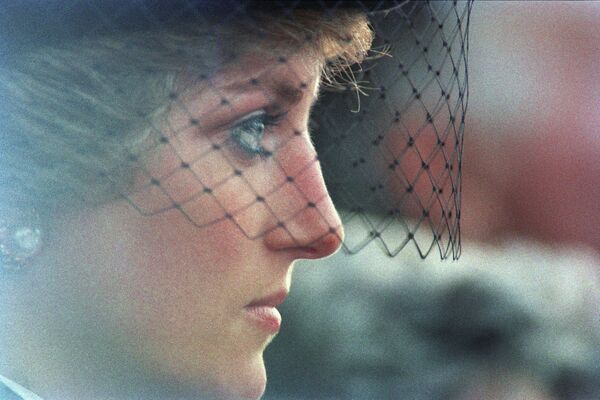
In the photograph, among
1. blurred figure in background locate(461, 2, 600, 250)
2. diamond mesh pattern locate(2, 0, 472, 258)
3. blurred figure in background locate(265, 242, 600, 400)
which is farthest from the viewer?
blurred figure in background locate(461, 2, 600, 250)

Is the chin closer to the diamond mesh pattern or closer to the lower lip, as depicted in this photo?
the lower lip

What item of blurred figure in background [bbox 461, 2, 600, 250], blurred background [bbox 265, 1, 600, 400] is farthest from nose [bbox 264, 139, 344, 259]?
blurred figure in background [bbox 461, 2, 600, 250]

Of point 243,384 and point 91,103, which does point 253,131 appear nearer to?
point 91,103

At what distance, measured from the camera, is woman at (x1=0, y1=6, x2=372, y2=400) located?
0.84 metres

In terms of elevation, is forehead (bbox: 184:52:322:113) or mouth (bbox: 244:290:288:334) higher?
forehead (bbox: 184:52:322:113)

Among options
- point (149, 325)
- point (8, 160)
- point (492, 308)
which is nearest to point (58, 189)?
point (8, 160)

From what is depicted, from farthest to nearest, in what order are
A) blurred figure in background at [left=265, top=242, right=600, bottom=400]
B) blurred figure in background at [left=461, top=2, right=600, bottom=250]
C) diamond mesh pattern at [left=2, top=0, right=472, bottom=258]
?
blurred figure in background at [left=461, top=2, right=600, bottom=250] < blurred figure in background at [left=265, top=242, right=600, bottom=400] < diamond mesh pattern at [left=2, top=0, right=472, bottom=258]

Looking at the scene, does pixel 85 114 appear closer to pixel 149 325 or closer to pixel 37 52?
pixel 37 52

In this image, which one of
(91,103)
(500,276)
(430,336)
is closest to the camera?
(91,103)

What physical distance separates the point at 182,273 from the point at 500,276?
1.71m

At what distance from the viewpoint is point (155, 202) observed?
2.86 feet

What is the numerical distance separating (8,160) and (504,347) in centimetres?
173

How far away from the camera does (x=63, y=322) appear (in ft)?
2.93

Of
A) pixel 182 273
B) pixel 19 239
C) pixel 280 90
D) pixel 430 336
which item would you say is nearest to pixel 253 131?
pixel 280 90
